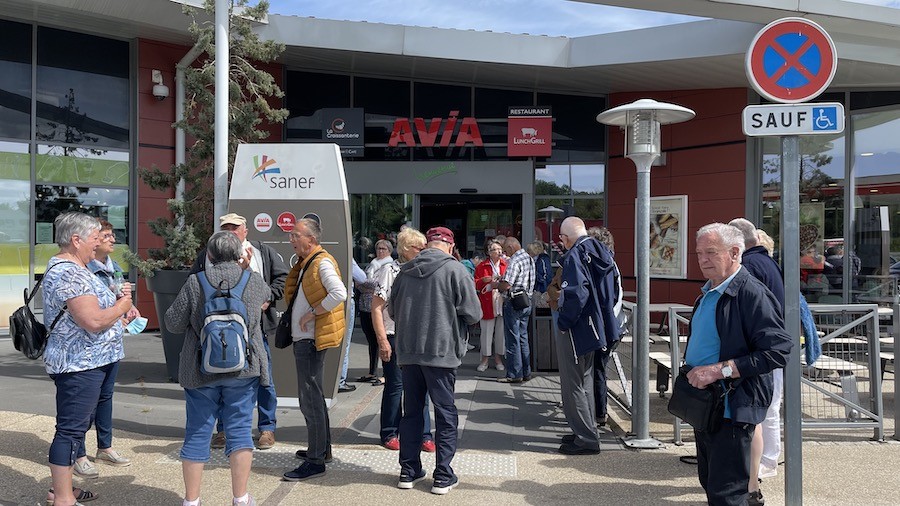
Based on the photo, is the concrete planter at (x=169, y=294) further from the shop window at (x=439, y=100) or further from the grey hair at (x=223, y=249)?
the shop window at (x=439, y=100)

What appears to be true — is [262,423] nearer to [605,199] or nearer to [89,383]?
[89,383]

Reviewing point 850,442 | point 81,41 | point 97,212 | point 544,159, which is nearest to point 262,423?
point 850,442

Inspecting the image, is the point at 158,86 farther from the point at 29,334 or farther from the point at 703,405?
the point at 703,405

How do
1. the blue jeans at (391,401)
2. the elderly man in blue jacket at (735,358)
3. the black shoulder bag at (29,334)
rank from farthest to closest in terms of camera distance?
the blue jeans at (391,401) < the black shoulder bag at (29,334) < the elderly man in blue jacket at (735,358)

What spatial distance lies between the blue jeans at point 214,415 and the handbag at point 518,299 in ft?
15.5

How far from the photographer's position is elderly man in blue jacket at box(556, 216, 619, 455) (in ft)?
17.4

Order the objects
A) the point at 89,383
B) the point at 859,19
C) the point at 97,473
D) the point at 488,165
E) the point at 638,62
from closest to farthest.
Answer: the point at 89,383, the point at 97,473, the point at 859,19, the point at 638,62, the point at 488,165

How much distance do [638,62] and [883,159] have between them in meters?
4.39

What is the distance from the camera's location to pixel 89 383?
13.4 ft

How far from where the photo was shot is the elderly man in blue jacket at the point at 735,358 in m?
3.19

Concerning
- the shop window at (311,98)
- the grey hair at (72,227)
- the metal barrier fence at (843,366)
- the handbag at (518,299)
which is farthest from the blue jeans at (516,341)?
the shop window at (311,98)

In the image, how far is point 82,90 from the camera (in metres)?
11.7

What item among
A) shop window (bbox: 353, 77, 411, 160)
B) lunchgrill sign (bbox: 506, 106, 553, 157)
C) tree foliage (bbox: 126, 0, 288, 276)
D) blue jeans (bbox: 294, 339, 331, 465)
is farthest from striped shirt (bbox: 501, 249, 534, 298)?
shop window (bbox: 353, 77, 411, 160)

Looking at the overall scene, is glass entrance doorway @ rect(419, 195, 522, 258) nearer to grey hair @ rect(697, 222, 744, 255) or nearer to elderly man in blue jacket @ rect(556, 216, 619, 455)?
Answer: elderly man in blue jacket @ rect(556, 216, 619, 455)
